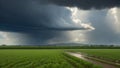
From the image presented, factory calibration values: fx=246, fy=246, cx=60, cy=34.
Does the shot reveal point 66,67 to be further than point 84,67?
No

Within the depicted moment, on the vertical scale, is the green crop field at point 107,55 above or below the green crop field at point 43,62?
above

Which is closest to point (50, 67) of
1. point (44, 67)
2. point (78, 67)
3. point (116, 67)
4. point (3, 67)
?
point (44, 67)

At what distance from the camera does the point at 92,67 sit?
35812mm

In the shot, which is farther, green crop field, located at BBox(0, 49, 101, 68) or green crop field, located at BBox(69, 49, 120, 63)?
green crop field, located at BBox(69, 49, 120, 63)

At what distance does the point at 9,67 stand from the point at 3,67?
38.6 inches

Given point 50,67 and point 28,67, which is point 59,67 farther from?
point 28,67

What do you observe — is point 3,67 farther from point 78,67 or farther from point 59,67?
point 78,67

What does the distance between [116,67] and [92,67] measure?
3755mm

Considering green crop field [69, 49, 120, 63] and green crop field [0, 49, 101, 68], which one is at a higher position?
green crop field [69, 49, 120, 63]

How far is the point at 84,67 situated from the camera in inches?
1458

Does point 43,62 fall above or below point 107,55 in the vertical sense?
below

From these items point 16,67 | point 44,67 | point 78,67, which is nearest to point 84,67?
point 78,67

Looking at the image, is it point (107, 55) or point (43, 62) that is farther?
point (107, 55)

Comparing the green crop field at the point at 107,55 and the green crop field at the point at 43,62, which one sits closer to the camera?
the green crop field at the point at 43,62
